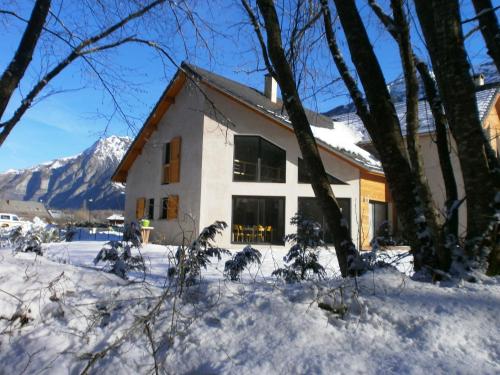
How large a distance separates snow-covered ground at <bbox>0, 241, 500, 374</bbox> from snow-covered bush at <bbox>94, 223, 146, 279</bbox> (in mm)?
1166

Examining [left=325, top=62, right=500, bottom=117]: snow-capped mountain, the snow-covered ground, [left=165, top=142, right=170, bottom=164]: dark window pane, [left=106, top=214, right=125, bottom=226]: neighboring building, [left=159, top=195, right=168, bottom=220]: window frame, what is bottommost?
the snow-covered ground

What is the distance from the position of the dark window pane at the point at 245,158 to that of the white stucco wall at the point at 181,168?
1396 mm

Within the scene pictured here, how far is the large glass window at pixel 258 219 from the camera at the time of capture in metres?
14.6

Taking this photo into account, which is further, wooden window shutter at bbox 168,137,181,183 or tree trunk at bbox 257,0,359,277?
wooden window shutter at bbox 168,137,181,183

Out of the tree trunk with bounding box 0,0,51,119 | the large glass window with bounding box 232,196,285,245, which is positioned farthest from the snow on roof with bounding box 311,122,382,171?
the tree trunk with bounding box 0,0,51,119

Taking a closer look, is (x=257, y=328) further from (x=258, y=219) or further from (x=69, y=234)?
(x=258, y=219)

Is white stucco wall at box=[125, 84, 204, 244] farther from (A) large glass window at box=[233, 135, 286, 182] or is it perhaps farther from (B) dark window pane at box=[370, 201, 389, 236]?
(B) dark window pane at box=[370, 201, 389, 236]

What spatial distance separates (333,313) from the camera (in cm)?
229

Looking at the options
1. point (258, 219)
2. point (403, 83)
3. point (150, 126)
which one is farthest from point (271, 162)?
point (403, 83)

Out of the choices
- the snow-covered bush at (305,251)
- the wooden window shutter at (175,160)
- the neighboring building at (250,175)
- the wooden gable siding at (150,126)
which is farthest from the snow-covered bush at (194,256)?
the wooden window shutter at (175,160)

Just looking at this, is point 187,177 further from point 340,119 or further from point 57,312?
point 57,312

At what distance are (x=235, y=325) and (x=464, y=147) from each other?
78.2 inches

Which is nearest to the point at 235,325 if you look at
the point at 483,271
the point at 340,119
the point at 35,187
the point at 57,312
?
the point at 57,312

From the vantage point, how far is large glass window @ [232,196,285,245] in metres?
14.6
